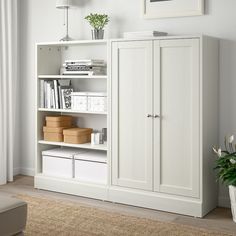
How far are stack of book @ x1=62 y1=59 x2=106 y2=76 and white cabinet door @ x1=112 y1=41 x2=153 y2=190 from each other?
1.21ft

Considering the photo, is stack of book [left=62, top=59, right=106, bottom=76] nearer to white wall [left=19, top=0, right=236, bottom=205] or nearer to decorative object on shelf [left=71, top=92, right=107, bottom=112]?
decorative object on shelf [left=71, top=92, right=107, bottom=112]

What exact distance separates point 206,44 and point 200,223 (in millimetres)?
1552

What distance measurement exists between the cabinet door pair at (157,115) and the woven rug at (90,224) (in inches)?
17.1

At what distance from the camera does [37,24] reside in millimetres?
5512

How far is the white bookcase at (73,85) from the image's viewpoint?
4.80 metres

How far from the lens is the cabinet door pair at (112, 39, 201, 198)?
4039mm

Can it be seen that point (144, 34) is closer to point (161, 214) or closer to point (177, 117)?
point (177, 117)

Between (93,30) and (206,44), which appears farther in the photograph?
(93,30)

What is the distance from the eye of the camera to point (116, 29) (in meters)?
4.88

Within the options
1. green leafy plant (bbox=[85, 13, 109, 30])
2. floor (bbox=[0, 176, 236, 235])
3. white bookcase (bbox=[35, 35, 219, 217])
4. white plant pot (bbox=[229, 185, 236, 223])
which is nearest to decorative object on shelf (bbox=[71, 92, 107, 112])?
white bookcase (bbox=[35, 35, 219, 217])

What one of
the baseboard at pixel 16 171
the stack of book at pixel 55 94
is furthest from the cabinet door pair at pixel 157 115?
the baseboard at pixel 16 171

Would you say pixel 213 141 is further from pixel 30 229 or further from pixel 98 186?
pixel 30 229

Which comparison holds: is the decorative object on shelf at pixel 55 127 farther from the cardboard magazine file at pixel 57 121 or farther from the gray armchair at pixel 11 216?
the gray armchair at pixel 11 216

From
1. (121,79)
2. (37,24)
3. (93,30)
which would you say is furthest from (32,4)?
(121,79)
